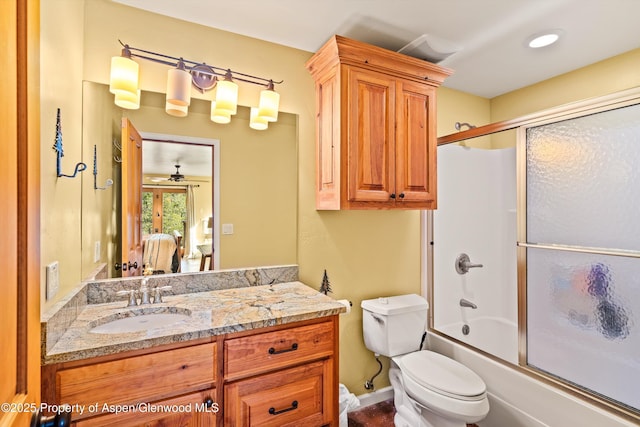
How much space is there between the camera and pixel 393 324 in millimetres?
2002

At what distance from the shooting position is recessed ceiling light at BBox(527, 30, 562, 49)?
1.80 metres

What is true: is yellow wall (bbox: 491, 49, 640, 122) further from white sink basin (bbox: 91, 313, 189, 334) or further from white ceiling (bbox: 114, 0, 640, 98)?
white sink basin (bbox: 91, 313, 189, 334)

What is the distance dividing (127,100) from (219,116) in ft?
1.45

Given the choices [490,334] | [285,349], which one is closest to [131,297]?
[285,349]

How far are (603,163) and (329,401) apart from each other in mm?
2008

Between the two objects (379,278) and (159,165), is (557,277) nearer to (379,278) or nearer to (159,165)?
(379,278)

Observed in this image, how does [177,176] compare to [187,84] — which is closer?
[187,84]

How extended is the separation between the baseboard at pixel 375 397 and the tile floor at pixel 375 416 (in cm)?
2

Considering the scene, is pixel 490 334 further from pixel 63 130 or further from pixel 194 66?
pixel 63 130

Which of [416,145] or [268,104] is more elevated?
[268,104]

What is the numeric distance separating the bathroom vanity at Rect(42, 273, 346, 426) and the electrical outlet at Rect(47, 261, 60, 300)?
0.16 metres

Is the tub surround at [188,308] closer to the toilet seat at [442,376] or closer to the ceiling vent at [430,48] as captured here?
the toilet seat at [442,376]

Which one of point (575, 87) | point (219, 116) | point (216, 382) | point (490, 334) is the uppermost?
point (575, 87)

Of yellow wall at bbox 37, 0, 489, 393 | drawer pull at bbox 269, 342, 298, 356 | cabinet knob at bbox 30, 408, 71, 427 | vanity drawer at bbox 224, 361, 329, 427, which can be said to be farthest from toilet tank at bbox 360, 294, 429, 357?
cabinet knob at bbox 30, 408, 71, 427
